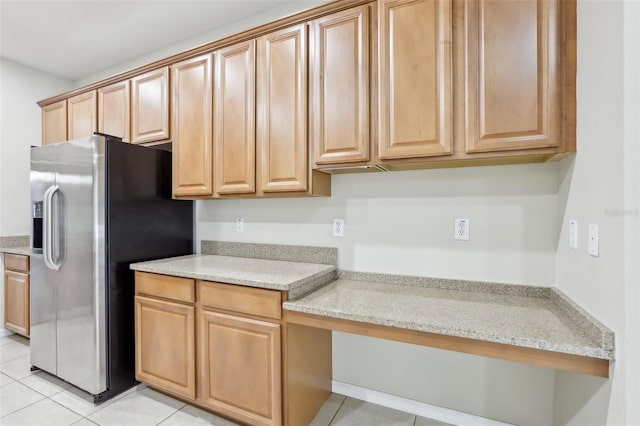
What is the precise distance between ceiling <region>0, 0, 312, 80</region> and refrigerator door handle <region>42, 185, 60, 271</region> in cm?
147

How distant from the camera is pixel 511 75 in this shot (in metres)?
1.38

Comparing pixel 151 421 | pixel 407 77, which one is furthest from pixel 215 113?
pixel 151 421

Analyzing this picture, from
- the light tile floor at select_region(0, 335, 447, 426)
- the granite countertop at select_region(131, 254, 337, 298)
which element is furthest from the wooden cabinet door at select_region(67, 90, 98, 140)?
the light tile floor at select_region(0, 335, 447, 426)

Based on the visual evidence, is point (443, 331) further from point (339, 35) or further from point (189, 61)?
point (189, 61)

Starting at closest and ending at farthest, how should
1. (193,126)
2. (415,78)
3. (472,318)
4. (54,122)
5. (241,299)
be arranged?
(472,318) < (415,78) < (241,299) < (193,126) < (54,122)

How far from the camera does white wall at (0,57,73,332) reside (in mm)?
3170

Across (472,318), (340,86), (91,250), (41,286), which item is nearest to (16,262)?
(41,286)

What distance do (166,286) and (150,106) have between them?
4.89 feet

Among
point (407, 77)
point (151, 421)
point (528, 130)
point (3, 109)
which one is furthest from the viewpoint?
point (3, 109)

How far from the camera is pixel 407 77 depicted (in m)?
1.58

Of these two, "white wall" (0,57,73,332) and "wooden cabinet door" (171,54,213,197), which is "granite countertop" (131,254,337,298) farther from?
"white wall" (0,57,73,332)

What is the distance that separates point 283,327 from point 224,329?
1.36 feet

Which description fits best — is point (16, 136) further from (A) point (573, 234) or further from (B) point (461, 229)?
(A) point (573, 234)

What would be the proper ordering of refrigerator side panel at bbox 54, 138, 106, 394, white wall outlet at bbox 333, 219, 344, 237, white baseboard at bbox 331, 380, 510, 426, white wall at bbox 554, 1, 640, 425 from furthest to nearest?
1. white wall outlet at bbox 333, 219, 344, 237
2. refrigerator side panel at bbox 54, 138, 106, 394
3. white baseboard at bbox 331, 380, 510, 426
4. white wall at bbox 554, 1, 640, 425
